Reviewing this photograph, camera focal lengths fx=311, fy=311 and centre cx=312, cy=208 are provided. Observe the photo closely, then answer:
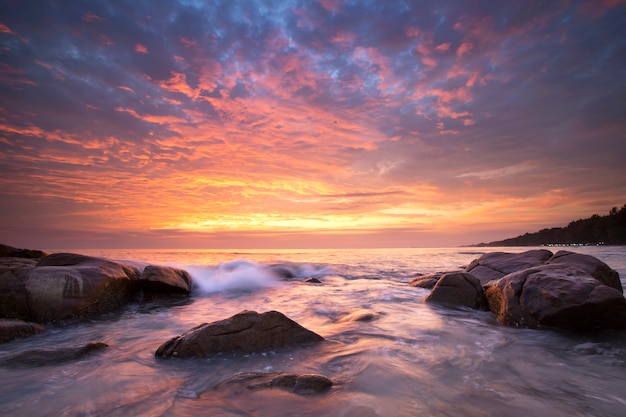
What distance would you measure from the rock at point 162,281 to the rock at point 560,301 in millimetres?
8961

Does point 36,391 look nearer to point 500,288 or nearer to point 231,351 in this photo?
point 231,351

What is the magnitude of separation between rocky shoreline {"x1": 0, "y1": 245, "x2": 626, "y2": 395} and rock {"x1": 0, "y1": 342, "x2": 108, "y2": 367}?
0.04ft

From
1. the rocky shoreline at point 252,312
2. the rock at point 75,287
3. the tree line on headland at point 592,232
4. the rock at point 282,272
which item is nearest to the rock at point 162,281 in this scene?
the rocky shoreline at point 252,312

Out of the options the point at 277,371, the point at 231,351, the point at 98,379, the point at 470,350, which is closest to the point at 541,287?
the point at 470,350

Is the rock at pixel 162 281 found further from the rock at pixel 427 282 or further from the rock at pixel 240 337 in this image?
the rock at pixel 427 282

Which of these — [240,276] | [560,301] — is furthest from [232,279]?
[560,301]

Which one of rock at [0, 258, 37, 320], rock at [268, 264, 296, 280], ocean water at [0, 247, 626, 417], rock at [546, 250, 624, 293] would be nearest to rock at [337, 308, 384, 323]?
ocean water at [0, 247, 626, 417]

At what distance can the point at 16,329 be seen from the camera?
527 cm

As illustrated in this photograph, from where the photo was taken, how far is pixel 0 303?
609 centimetres

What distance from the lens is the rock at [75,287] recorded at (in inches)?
251

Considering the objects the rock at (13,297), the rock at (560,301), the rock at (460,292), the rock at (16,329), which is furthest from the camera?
the rock at (460,292)

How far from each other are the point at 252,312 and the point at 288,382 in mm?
1853

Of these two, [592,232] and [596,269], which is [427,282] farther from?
[592,232]

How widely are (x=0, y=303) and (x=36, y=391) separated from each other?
4.28 metres
